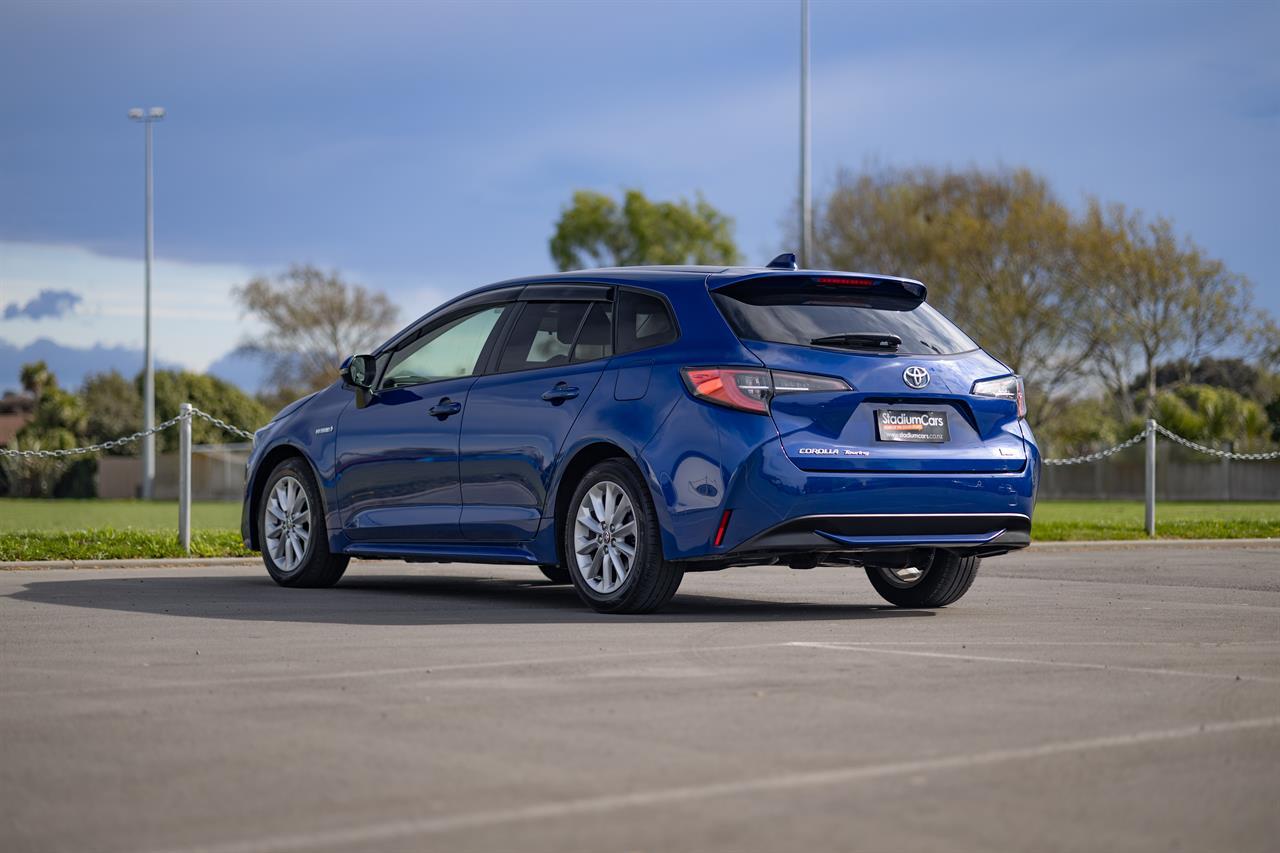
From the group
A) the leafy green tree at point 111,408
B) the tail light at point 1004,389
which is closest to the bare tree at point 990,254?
the leafy green tree at point 111,408

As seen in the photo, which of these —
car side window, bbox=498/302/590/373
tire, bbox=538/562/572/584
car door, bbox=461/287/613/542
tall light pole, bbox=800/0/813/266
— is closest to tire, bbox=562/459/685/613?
car door, bbox=461/287/613/542

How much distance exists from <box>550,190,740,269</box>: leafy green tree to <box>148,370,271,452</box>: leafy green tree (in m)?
15.6

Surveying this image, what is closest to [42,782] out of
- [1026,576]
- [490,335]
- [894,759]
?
[894,759]

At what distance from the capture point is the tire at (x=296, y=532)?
1183 cm

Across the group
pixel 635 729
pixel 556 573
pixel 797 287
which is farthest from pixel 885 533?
pixel 635 729

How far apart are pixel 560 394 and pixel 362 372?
2.10 m

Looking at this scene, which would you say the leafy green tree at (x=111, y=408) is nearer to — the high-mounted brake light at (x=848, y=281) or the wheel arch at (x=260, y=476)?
the wheel arch at (x=260, y=476)

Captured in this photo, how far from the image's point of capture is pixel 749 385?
9.05 meters

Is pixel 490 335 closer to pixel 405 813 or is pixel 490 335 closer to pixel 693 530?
pixel 693 530

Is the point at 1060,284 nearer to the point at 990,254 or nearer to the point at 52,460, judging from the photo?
the point at 990,254

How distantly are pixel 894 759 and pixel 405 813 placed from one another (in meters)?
1.44

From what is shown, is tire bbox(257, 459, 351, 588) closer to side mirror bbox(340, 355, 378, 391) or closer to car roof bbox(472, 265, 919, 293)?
side mirror bbox(340, 355, 378, 391)

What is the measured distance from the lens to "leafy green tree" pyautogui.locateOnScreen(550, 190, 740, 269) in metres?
79.6

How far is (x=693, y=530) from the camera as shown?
9117 millimetres
